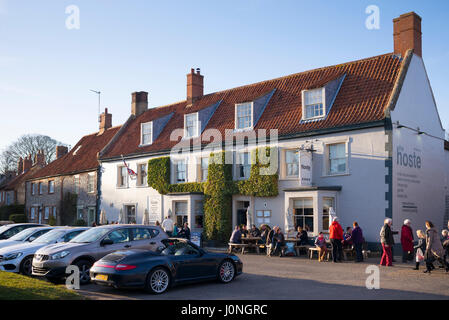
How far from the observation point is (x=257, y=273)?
15672 millimetres

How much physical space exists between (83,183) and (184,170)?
1274cm

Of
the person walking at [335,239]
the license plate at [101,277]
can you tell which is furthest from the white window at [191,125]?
the license plate at [101,277]

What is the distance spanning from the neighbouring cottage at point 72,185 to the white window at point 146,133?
5547 millimetres

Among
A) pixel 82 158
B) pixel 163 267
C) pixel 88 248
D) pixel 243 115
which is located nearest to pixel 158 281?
pixel 163 267

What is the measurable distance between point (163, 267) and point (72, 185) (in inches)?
1213

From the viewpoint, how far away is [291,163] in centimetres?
2483

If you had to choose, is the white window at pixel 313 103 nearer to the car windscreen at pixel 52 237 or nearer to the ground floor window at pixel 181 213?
the ground floor window at pixel 181 213

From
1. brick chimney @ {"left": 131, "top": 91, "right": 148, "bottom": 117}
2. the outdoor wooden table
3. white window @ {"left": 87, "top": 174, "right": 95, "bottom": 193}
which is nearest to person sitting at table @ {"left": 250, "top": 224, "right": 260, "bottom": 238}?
the outdoor wooden table

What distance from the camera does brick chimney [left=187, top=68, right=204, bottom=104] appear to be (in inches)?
1336

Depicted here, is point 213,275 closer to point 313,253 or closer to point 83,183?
point 313,253

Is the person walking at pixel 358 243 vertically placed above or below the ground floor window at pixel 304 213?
below

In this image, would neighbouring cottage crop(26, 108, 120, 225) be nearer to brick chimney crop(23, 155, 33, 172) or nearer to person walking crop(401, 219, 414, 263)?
brick chimney crop(23, 155, 33, 172)

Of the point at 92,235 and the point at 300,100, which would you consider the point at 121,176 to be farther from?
the point at 92,235

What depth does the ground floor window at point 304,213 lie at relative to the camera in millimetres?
23406
